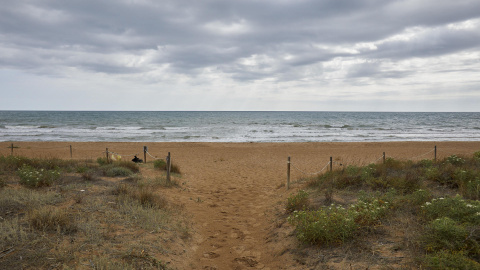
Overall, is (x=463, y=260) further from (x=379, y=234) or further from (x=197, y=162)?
(x=197, y=162)

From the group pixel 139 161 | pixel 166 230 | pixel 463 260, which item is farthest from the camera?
pixel 139 161

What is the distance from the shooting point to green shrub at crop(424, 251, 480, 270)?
3.59 metres

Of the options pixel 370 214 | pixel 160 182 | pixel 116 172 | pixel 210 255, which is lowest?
pixel 210 255

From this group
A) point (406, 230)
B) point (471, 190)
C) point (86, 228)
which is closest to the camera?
point (406, 230)

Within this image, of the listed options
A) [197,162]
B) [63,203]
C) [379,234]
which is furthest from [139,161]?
[379,234]

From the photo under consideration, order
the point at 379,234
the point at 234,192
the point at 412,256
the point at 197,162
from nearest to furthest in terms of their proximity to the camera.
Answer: the point at 412,256, the point at 379,234, the point at 234,192, the point at 197,162

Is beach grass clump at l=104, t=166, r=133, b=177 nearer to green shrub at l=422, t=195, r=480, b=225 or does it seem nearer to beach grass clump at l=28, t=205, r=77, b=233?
beach grass clump at l=28, t=205, r=77, b=233

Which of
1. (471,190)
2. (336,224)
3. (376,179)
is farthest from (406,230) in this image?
(376,179)

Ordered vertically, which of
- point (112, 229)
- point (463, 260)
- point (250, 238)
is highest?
point (463, 260)

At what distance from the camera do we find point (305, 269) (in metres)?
4.89

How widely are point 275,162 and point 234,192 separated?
8.28 m

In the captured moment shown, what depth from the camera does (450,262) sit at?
3.68m

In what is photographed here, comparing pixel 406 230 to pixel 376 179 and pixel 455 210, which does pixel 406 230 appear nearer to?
pixel 455 210

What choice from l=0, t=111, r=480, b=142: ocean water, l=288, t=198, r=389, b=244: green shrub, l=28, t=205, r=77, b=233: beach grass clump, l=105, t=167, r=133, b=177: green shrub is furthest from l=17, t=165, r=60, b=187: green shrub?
l=0, t=111, r=480, b=142: ocean water
